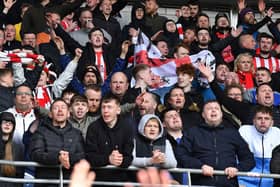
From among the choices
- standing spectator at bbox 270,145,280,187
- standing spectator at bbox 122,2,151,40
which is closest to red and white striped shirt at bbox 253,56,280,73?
standing spectator at bbox 122,2,151,40

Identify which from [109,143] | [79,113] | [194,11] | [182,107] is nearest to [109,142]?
[109,143]

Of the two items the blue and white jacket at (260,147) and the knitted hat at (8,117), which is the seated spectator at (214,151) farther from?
the knitted hat at (8,117)

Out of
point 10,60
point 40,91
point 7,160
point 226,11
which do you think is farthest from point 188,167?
point 226,11

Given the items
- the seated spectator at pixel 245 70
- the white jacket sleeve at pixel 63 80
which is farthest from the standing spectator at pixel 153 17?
the white jacket sleeve at pixel 63 80

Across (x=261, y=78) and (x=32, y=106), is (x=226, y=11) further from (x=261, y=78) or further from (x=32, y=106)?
(x=32, y=106)

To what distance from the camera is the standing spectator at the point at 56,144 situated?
699cm

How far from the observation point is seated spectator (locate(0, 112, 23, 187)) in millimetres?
7297

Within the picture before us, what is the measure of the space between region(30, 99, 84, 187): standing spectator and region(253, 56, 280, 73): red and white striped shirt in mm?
5378

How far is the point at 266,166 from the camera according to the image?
819cm

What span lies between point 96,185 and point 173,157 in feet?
2.64

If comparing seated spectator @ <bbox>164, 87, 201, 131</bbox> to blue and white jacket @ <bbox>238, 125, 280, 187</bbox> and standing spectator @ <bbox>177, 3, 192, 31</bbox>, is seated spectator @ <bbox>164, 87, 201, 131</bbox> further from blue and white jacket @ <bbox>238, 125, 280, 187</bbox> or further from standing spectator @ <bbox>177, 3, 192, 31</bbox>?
standing spectator @ <bbox>177, 3, 192, 31</bbox>

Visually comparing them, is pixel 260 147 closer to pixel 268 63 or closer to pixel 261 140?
pixel 261 140

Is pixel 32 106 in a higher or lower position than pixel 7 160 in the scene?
higher

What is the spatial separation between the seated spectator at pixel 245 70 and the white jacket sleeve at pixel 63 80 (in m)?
Result: 2.57
